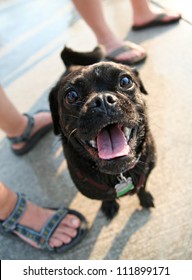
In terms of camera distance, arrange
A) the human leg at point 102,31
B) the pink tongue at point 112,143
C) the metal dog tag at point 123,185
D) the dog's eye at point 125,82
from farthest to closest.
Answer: the human leg at point 102,31
the metal dog tag at point 123,185
the dog's eye at point 125,82
the pink tongue at point 112,143

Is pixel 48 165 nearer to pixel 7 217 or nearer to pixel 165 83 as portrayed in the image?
pixel 7 217

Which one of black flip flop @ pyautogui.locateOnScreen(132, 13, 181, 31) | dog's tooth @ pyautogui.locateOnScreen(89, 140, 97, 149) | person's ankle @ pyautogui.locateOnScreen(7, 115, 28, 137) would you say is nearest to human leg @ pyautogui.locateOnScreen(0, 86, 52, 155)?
person's ankle @ pyautogui.locateOnScreen(7, 115, 28, 137)

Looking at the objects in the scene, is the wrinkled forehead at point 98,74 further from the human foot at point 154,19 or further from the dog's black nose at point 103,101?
the human foot at point 154,19

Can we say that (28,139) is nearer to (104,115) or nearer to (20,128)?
(20,128)

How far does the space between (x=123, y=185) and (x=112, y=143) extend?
317 millimetres

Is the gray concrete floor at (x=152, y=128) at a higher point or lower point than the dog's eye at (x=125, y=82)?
lower

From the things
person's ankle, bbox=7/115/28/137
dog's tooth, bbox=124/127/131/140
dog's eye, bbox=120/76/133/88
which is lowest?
person's ankle, bbox=7/115/28/137

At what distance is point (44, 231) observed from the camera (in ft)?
6.64

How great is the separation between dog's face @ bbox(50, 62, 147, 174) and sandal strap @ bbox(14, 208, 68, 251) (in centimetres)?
52

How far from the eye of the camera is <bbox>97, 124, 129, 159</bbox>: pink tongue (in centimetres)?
150

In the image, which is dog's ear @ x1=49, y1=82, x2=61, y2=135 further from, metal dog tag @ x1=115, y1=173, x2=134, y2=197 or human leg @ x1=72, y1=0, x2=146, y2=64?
human leg @ x1=72, y1=0, x2=146, y2=64

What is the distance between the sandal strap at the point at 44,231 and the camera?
198 centimetres

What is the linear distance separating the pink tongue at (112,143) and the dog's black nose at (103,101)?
0.17 m

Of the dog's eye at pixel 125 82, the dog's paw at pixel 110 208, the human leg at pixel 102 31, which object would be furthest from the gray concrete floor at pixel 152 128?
the dog's eye at pixel 125 82
